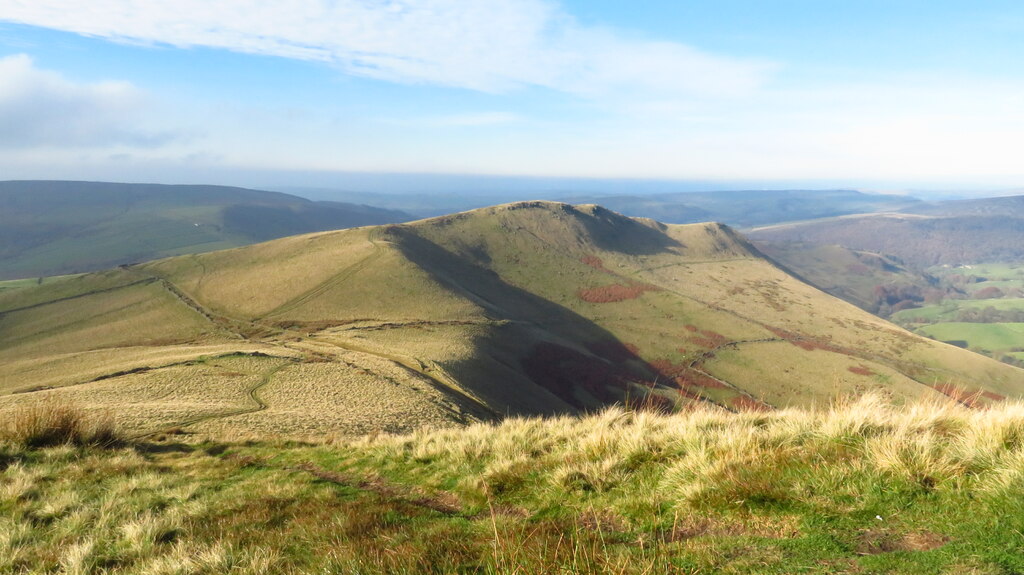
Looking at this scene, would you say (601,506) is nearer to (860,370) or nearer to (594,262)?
(860,370)

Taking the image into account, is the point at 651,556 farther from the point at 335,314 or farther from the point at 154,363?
the point at 335,314

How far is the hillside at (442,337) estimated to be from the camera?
26234 millimetres

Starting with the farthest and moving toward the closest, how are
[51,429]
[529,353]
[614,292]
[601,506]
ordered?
1. [614,292]
2. [529,353]
3. [51,429]
4. [601,506]

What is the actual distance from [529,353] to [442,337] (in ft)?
48.0

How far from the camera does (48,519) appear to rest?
718 cm

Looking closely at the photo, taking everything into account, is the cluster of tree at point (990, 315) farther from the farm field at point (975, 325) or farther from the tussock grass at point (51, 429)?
the tussock grass at point (51, 429)

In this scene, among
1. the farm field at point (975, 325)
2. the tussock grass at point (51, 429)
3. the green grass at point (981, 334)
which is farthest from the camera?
the green grass at point (981, 334)

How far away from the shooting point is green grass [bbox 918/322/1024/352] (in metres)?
132

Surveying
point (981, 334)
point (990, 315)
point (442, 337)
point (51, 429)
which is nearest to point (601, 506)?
point (51, 429)

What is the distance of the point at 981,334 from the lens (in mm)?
142000

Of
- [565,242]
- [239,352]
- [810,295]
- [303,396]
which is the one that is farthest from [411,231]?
[810,295]

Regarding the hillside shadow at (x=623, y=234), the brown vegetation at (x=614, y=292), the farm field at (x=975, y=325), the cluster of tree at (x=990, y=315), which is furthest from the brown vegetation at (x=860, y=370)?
the cluster of tree at (x=990, y=315)

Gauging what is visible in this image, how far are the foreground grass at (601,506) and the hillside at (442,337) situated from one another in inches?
60.0

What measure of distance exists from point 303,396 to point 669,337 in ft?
238
